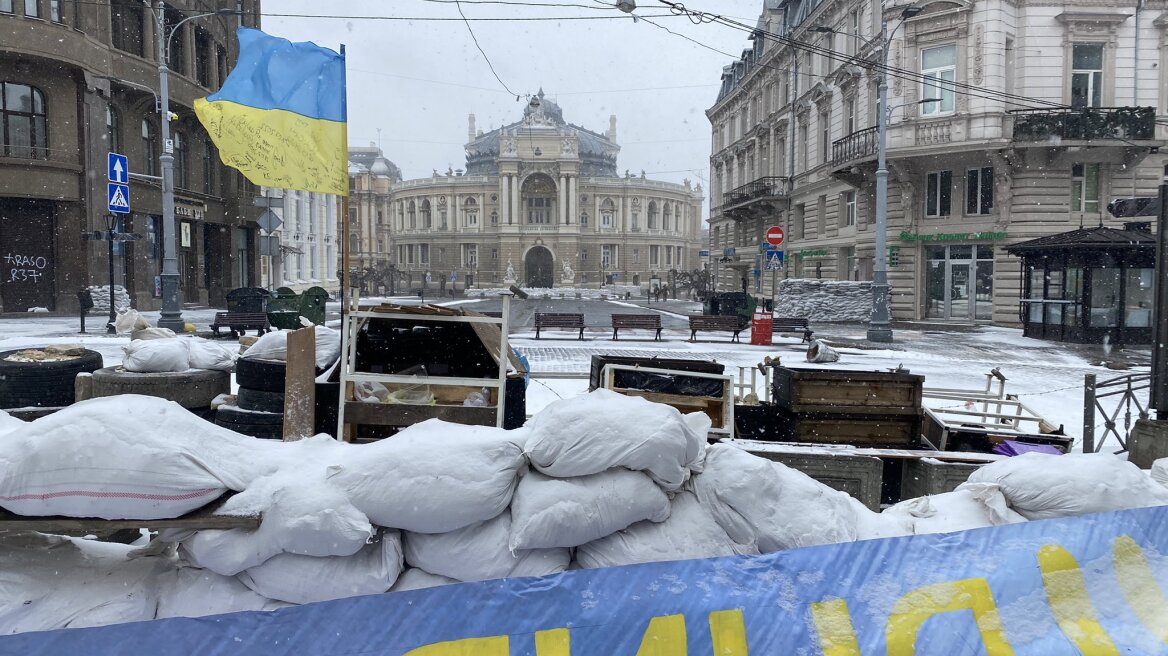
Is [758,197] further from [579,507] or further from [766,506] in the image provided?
[579,507]

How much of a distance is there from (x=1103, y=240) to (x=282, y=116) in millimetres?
19688

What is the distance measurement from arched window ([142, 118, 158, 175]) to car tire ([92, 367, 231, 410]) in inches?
1082

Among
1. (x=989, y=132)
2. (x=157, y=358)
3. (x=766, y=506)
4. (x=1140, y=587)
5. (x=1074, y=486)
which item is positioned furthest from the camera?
(x=989, y=132)

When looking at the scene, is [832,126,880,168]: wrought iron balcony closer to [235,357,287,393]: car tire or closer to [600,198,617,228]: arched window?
[235,357,287,393]: car tire

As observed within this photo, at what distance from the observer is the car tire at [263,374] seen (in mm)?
5305

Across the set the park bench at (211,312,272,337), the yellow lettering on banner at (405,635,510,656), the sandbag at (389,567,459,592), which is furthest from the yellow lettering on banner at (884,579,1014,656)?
the park bench at (211,312,272,337)

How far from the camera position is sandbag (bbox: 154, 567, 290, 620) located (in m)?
2.77

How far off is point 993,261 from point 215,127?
2586 cm

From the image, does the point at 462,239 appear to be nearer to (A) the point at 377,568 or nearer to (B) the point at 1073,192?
(B) the point at 1073,192

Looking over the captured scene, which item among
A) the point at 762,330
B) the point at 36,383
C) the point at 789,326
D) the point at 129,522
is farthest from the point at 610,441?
the point at 789,326

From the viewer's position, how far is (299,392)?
434 cm

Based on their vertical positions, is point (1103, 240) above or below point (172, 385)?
above

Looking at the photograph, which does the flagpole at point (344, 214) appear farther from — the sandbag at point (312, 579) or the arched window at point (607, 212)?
the arched window at point (607, 212)

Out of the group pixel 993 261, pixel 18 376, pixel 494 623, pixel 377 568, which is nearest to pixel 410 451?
pixel 377 568
